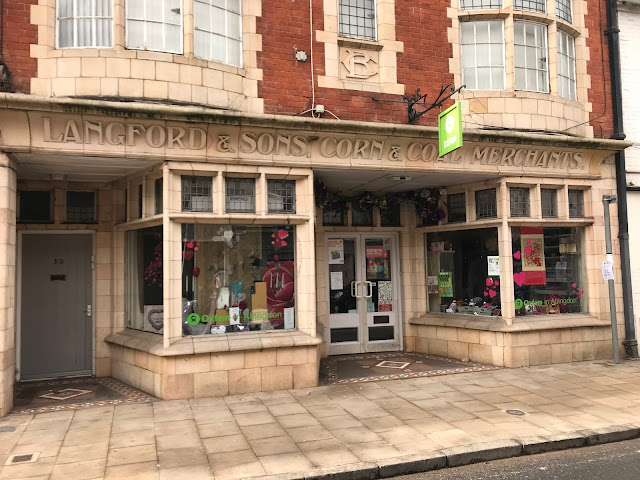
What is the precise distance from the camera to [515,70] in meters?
9.38

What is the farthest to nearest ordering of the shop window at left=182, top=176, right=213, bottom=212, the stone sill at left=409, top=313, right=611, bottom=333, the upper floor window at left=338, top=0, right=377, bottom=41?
the stone sill at left=409, top=313, right=611, bottom=333 < the upper floor window at left=338, top=0, right=377, bottom=41 < the shop window at left=182, top=176, right=213, bottom=212

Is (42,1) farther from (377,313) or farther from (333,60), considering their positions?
(377,313)

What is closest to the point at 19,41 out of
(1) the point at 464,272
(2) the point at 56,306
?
(2) the point at 56,306

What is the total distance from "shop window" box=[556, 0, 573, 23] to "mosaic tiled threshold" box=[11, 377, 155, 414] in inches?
403

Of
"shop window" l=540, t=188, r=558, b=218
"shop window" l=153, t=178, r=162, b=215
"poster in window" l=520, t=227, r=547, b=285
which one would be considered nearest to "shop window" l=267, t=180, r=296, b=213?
"shop window" l=153, t=178, r=162, b=215

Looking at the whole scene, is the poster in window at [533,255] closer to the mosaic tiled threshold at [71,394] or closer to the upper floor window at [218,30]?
the upper floor window at [218,30]

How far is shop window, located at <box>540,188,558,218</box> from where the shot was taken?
382 inches

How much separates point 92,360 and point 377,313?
5596 millimetres

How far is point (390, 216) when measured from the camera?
10.7 m

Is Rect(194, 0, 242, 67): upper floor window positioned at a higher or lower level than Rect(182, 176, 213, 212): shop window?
higher

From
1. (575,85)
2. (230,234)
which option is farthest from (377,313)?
(575,85)

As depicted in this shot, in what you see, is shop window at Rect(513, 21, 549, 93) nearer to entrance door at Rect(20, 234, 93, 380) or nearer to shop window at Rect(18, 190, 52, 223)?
entrance door at Rect(20, 234, 93, 380)

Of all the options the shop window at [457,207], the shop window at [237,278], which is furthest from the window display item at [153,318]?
the shop window at [457,207]

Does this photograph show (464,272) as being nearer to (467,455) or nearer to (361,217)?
(361,217)
